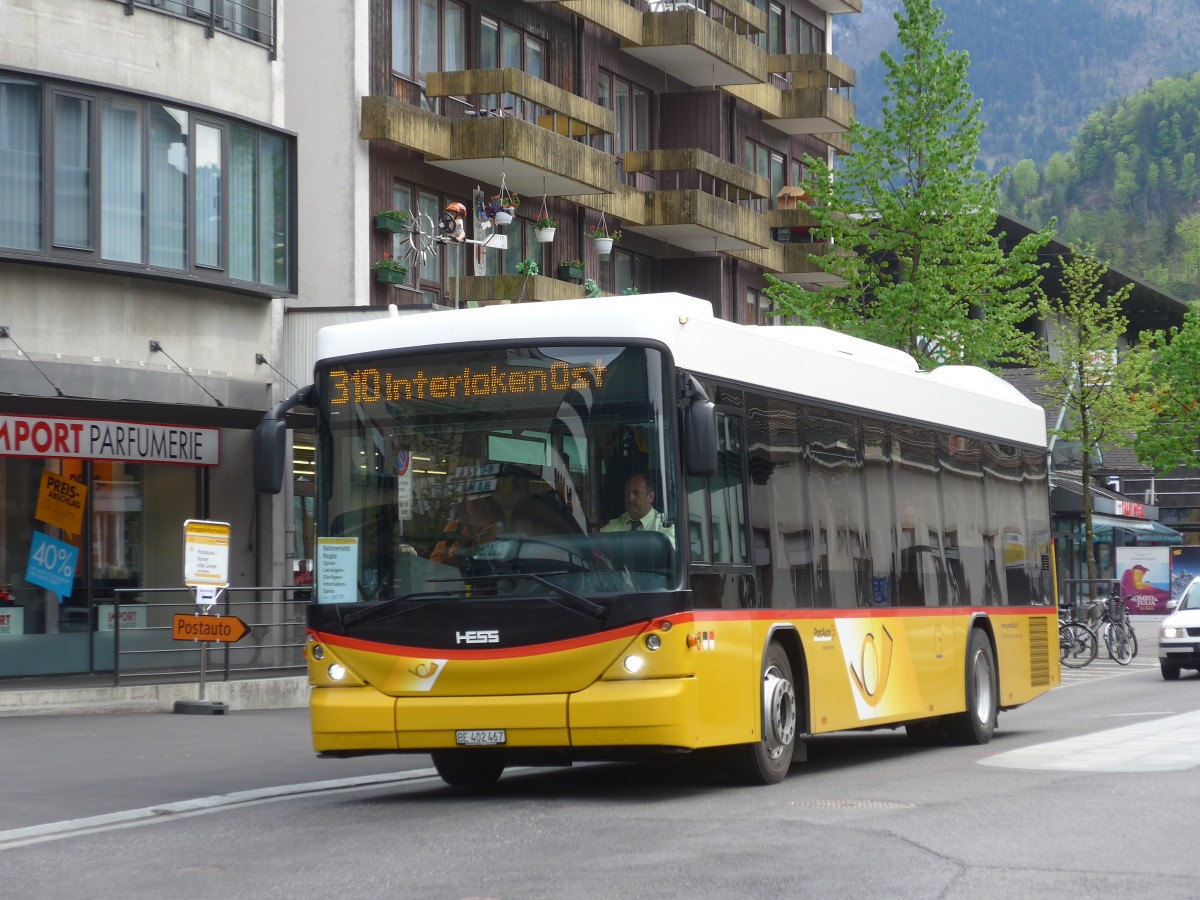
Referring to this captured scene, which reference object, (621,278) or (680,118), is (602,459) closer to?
(621,278)

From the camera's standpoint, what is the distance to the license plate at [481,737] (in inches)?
465

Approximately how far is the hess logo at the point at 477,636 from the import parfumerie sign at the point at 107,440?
1347 centimetres

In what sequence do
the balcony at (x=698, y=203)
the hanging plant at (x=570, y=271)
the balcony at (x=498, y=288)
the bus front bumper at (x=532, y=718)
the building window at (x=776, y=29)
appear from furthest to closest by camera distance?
1. the building window at (x=776, y=29)
2. the balcony at (x=698, y=203)
3. the hanging plant at (x=570, y=271)
4. the balcony at (x=498, y=288)
5. the bus front bumper at (x=532, y=718)

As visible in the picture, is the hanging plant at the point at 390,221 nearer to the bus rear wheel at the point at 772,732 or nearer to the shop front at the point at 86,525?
the shop front at the point at 86,525

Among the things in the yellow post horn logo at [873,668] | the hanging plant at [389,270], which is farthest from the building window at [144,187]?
the yellow post horn logo at [873,668]

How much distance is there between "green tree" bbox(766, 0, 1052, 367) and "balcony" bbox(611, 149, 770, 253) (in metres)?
4.84

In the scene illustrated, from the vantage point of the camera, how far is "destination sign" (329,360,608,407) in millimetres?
12008

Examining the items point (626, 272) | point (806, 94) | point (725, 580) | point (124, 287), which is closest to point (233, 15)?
point (124, 287)

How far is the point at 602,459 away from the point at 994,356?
2311cm

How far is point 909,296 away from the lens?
33.8 meters

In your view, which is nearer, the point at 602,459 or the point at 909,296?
the point at 602,459

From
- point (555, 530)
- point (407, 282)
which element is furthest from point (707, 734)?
point (407, 282)

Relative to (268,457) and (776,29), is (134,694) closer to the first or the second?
(268,457)

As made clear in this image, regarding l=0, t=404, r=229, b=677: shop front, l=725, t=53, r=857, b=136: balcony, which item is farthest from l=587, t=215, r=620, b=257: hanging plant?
l=0, t=404, r=229, b=677: shop front
